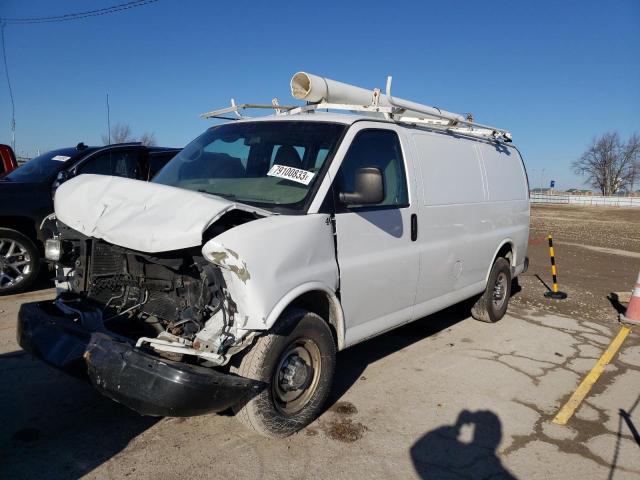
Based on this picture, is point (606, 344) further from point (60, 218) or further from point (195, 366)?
point (60, 218)

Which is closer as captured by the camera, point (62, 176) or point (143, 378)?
point (143, 378)

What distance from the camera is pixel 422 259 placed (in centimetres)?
454

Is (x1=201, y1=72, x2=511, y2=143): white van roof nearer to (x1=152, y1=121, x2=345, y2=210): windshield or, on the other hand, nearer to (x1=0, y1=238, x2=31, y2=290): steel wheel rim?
(x1=152, y1=121, x2=345, y2=210): windshield

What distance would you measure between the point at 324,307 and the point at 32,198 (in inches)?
205

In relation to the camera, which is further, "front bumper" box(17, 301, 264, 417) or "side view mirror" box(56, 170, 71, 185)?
"side view mirror" box(56, 170, 71, 185)

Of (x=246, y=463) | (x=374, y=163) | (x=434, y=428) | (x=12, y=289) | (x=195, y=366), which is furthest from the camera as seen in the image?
(x=12, y=289)

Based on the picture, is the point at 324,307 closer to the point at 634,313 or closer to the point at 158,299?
the point at 158,299

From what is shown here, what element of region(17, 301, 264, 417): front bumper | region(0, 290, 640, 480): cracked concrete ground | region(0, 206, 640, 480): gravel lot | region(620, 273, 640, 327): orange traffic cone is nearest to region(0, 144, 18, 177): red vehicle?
region(0, 206, 640, 480): gravel lot

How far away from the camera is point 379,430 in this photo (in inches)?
146

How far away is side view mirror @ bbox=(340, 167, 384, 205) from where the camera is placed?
11.6ft

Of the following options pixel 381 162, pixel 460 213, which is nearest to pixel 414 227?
pixel 381 162

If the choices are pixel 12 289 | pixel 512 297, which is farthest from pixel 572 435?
pixel 12 289

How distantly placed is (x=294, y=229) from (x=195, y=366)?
3.31 feet

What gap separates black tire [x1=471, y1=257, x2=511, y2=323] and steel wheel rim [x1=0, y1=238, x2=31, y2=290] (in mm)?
5910
